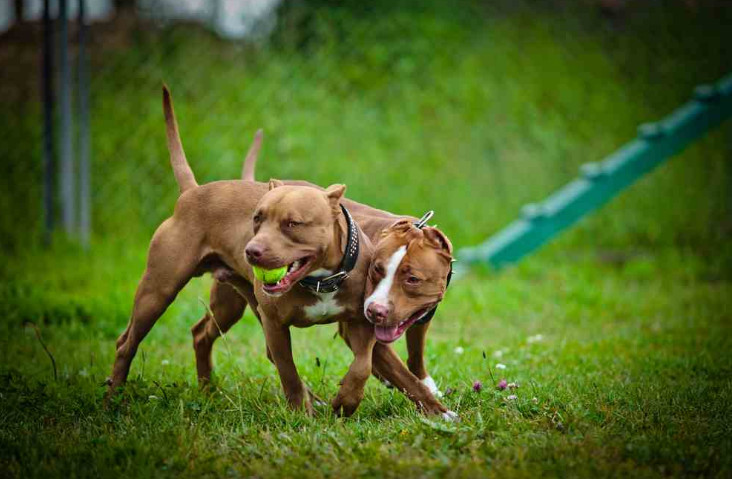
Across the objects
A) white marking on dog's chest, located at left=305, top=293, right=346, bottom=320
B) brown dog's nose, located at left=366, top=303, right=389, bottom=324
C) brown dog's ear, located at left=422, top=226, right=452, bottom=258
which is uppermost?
brown dog's ear, located at left=422, top=226, right=452, bottom=258

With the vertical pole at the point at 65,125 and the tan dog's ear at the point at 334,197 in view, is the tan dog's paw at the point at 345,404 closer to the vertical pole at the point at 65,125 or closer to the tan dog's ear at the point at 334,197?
the tan dog's ear at the point at 334,197

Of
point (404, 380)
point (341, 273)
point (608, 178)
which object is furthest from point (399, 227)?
point (608, 178)

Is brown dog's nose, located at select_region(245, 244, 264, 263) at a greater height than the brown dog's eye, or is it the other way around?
brown dog's nose, located at select_region(245, 244, 264, 263)

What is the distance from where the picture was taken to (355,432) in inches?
135

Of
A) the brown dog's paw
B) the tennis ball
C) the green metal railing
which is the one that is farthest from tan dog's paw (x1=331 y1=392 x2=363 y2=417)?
the green metal railing

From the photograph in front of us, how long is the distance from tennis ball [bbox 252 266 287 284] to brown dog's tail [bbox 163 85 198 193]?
A: 3.75ft

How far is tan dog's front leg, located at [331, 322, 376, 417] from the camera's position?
366cm

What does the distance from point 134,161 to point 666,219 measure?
6.31 metres

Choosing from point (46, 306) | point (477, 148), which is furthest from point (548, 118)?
point (46, 306)

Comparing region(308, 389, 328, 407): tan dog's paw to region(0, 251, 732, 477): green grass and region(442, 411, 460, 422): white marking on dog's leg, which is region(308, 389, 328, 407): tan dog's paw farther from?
region(442, 411, 460, 422): white marking on dog's leg

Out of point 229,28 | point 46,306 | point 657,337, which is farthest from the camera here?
point 229,28

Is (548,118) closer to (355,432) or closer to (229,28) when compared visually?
(229,28)

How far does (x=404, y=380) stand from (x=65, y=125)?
553 centimetres

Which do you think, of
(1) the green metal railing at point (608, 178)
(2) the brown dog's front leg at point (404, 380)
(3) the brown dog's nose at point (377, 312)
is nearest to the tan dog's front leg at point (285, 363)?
(2) the brown dog's front leg at point (404, 380)
